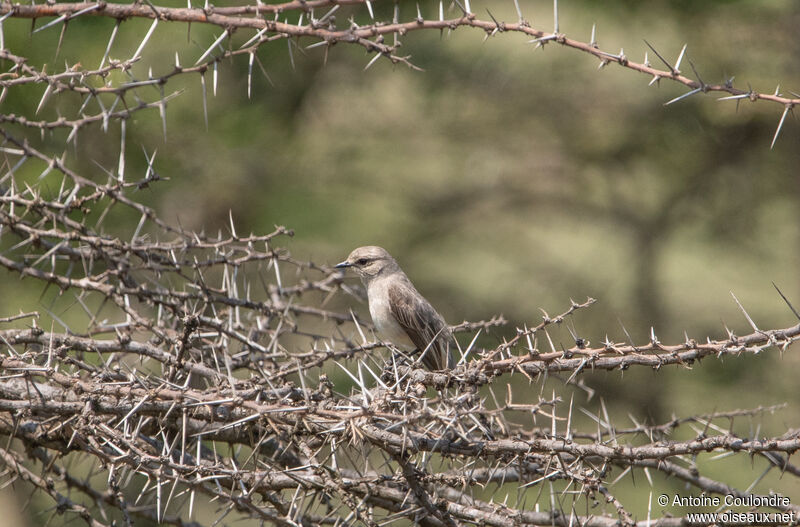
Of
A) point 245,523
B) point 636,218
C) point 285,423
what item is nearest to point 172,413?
point 285,423

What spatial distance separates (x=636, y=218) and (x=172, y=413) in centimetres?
1103

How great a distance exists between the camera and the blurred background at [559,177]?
31.8 feet

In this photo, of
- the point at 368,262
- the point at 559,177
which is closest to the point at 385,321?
the point at 368,262

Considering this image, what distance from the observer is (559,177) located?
12.8m

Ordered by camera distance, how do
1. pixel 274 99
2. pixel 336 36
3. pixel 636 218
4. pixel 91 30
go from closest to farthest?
pixel 336 36 < pixel 91 30 < pixel 274 99 < pixel 636 218

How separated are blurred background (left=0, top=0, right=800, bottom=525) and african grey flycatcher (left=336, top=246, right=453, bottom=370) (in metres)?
2.54

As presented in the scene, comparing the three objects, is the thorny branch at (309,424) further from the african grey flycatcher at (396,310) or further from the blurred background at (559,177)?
the blurred background at (559,177)

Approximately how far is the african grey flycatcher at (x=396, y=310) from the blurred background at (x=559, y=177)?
2543 millimetres

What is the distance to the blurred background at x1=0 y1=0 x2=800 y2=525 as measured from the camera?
31.8 feet

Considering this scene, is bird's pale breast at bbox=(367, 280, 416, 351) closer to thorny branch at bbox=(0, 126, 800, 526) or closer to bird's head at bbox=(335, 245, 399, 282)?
bird's head at bbox=(335, 245, 399, 282)

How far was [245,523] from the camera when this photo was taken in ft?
36.5

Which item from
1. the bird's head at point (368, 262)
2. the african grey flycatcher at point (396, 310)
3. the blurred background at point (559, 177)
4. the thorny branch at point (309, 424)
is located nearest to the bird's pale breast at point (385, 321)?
the african grey flycatcher at point (396, 310)

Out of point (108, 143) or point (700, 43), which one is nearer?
point (108, 143)

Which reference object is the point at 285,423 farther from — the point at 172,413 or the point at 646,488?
the point at 646,488
